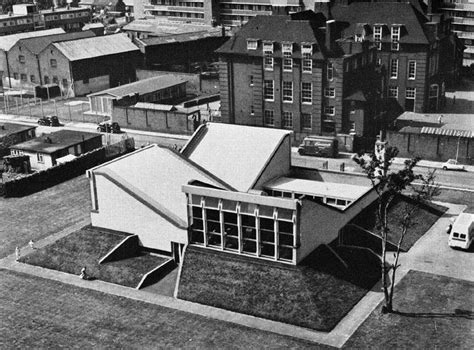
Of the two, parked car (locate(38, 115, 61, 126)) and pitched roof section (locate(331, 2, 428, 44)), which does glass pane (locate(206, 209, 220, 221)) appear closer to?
pitched roof section (locate(331, 2, 428, 44))

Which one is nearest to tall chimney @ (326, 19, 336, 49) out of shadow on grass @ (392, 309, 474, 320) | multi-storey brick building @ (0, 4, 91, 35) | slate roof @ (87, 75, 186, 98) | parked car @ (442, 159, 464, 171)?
parked car @ (442, 159, 464, 171)

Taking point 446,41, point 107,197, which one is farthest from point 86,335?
point 446,41

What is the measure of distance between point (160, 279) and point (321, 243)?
38.8 feet

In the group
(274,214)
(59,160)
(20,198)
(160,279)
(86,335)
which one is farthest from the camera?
(59,160)

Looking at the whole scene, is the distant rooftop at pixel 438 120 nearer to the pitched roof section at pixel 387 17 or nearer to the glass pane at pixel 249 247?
the pitched roof section at pixel 387 17

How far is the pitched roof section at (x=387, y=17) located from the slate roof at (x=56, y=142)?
117 feet

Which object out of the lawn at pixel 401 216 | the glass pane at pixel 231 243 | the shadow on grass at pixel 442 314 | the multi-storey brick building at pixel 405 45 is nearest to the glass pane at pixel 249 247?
the glass pane at pixel 231 243

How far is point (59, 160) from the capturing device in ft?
240

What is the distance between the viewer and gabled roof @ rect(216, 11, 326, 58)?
79.4 m

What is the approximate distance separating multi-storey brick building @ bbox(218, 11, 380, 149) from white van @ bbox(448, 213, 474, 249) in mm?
27626

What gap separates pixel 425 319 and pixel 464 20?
9747cm

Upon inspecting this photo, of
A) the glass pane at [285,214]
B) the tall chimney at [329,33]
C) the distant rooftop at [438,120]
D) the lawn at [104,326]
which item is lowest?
the lawn at [104,326]

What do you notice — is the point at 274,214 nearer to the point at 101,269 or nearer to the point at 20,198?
the point at 101,269

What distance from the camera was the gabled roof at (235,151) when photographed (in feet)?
176
